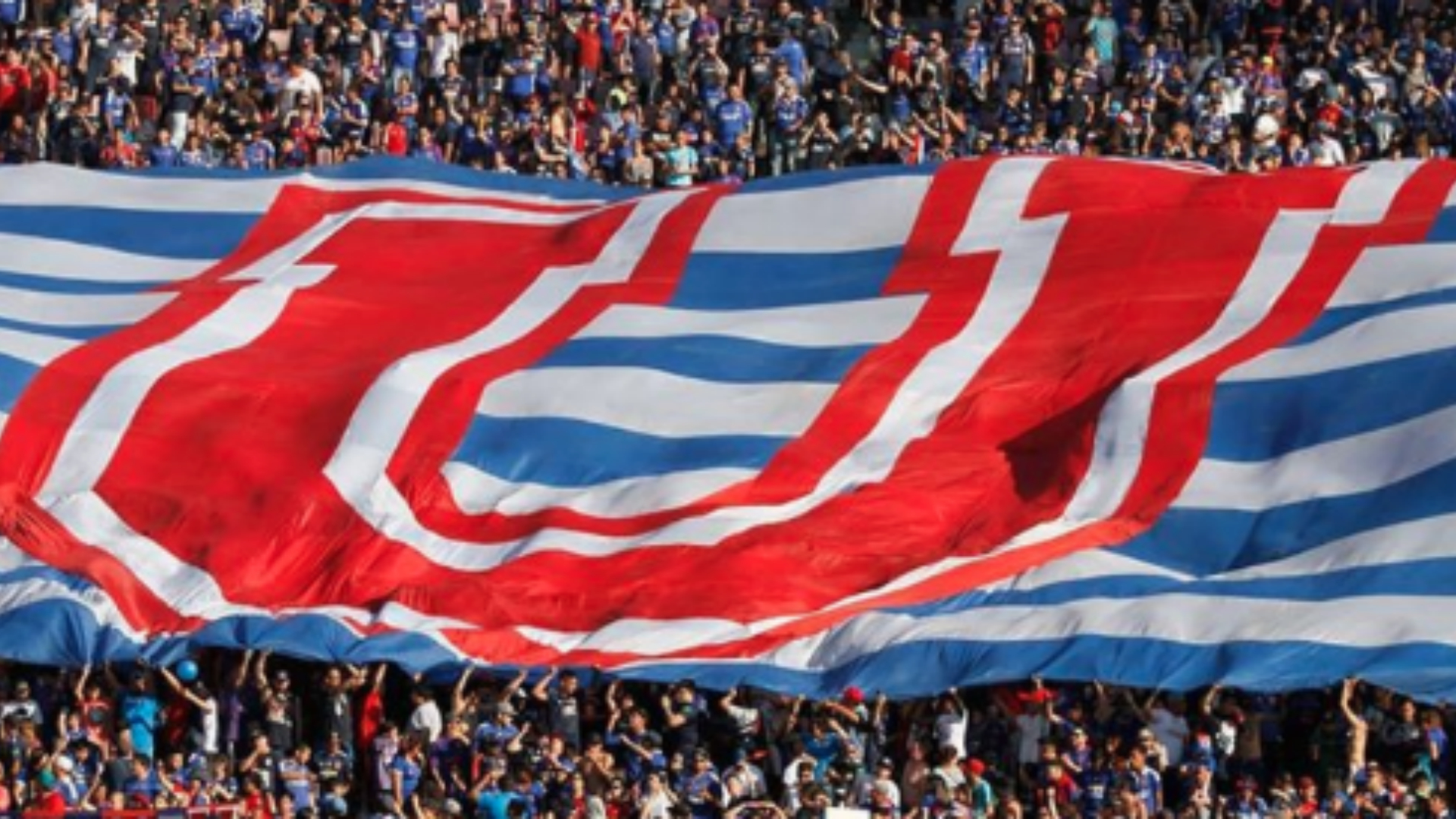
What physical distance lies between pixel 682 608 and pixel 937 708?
2003 mm

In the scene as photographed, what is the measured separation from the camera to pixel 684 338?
37375mm

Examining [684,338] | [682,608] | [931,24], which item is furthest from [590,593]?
[931,24]

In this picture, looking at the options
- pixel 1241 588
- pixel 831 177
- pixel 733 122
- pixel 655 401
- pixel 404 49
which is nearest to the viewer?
pixel 1241 588

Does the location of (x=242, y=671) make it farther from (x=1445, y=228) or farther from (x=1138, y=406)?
(x=1445, y=228)

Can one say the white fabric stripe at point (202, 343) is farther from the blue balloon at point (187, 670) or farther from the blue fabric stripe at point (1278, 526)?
the blue fabric stripe at point (1278, 526)

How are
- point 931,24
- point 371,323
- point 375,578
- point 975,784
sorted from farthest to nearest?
point 931,24 < point 371,323 < point 375,578 < point 975,784

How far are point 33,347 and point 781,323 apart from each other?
5.96 metres

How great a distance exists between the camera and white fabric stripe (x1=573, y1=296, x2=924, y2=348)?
121ft

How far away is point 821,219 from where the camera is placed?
3834cm

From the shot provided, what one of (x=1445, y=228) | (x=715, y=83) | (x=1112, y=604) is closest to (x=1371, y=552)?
(x=1112, y=604)

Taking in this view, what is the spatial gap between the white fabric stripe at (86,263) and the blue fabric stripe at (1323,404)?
9.14m

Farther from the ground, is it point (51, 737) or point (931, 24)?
point (931, 24)

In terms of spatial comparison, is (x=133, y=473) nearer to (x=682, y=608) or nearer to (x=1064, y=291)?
(x=682, y=608)

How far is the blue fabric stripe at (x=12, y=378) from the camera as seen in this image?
1471 inches
